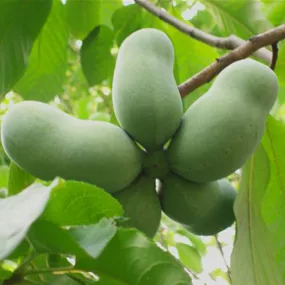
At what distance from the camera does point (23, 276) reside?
0.89m

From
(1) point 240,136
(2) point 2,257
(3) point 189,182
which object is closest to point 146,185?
(3) point 189,182

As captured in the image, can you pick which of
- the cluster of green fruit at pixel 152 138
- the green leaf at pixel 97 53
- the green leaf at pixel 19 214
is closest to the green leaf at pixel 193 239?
the green leaf at pixel 97 53

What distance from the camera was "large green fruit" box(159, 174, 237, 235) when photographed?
1.05m

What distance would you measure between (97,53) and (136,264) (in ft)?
3.34

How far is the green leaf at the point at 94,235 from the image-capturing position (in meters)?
0.76

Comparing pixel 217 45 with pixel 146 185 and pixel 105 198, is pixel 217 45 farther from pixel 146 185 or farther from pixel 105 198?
pixel 105 198

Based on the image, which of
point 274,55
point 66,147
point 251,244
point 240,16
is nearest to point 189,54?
point 240,16

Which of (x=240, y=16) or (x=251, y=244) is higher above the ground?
(x=240, y=16)

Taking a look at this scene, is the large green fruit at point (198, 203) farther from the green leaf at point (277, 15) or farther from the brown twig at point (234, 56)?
the green leaf at point (277, 15)

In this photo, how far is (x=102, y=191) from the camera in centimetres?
84

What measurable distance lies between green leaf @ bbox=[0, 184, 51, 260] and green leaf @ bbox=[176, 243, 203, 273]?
5.37ft

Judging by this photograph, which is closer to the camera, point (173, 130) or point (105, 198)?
point (105, 198)

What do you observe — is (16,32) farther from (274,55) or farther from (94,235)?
(94,235)

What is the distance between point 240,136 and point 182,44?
72cm
